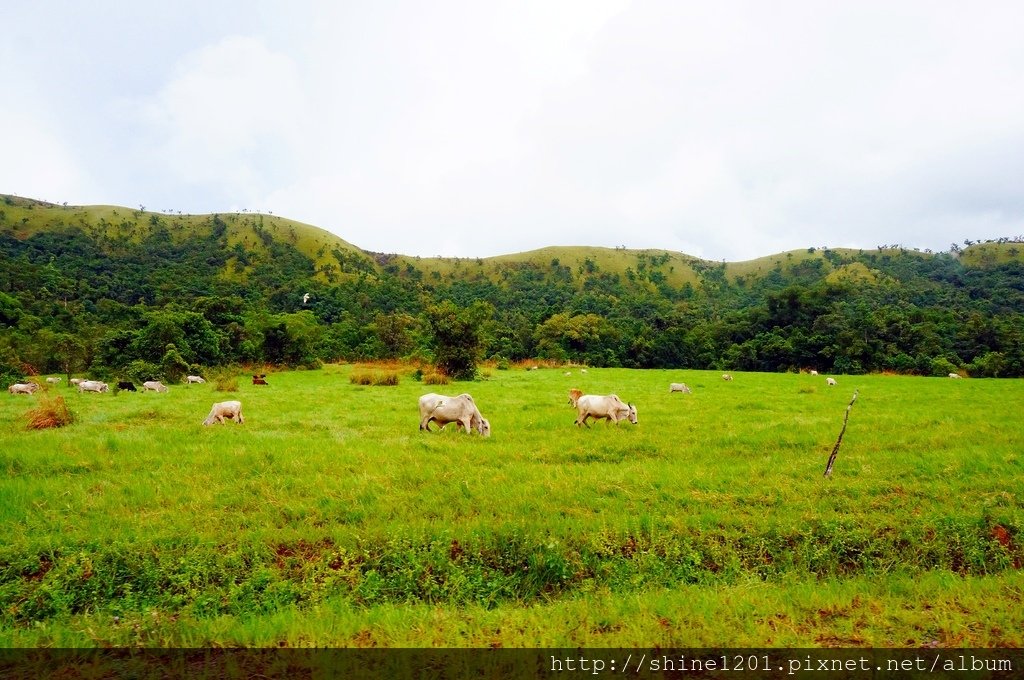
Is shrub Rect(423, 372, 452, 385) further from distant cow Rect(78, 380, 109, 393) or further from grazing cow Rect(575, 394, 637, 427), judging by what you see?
distant cow Rect(78, 380, 109, 393)

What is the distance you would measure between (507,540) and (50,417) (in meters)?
14.3

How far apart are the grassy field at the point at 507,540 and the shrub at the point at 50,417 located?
3.80 ft

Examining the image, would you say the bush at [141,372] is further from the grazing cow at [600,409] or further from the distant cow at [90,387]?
the grazing cow at [600,409]

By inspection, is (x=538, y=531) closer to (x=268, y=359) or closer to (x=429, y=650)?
(x=429, y=650)

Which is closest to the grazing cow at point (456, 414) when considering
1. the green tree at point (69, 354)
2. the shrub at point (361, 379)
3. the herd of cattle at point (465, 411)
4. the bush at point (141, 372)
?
the herd of cattle at point (465, 411)

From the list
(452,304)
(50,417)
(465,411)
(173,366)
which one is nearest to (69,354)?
(173,366)

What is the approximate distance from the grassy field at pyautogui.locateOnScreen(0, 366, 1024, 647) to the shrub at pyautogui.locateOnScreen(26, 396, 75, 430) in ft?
3.80

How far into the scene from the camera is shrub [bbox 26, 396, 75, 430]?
12898mm

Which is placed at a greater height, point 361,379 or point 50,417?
point 50,417

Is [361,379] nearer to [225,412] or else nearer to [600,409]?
[225,412]

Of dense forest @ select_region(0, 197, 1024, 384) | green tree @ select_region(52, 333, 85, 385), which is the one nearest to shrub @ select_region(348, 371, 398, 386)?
dense forest @ select_region(0, 197, 1024, 384)

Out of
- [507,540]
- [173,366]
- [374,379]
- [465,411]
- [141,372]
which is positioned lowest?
[141,372]

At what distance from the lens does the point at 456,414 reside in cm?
1319

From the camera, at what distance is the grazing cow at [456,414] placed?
1315cm
